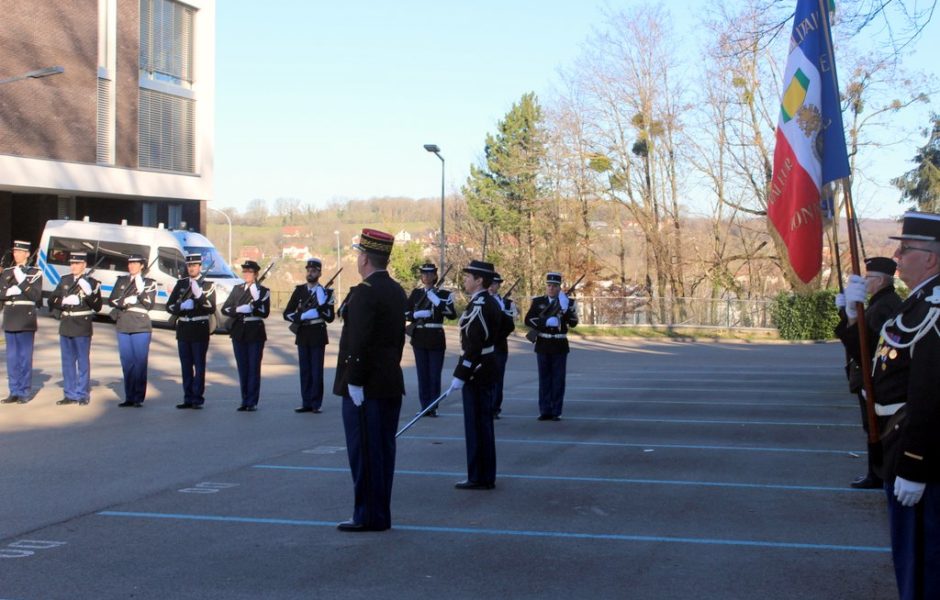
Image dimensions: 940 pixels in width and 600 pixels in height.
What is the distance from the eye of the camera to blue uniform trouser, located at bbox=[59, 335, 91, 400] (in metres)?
14.1

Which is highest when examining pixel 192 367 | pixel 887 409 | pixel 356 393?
pixel 887 409

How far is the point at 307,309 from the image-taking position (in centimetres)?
1447

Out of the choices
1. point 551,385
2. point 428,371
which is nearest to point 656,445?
point 551,385

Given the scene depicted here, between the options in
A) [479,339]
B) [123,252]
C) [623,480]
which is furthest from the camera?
[123,252]

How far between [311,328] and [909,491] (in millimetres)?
10892

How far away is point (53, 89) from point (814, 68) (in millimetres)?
33703

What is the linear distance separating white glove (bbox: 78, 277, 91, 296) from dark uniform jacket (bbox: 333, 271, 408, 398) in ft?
26.9

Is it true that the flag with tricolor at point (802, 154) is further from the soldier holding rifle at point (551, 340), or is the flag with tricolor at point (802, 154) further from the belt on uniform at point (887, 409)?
the soldier holding rifle at point (551, 340)

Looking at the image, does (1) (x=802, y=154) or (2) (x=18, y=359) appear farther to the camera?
(2) (x=18, y=359)

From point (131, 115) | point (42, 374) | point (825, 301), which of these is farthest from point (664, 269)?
point (42, 374)

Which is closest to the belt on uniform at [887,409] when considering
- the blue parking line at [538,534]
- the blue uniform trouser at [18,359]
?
the blue parking line at [538,534]

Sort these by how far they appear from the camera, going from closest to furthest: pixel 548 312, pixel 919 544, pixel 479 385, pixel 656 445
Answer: pixel 919 544
pixel 479 385
pixel 656 445
pixel 548 312

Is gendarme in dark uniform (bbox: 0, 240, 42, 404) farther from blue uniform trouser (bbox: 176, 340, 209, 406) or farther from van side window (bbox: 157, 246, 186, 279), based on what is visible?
van side window (bbox: 157, 246, 186, 279)

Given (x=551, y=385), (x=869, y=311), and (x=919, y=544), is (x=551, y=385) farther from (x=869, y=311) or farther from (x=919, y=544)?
(x=919, y=544)
